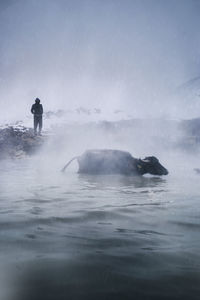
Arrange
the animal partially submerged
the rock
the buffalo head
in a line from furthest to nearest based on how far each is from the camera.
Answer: the rock → the animal partially submerged → the buffalo head

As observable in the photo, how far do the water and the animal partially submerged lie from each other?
481 cm

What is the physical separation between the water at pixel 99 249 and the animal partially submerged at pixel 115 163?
15.8ft

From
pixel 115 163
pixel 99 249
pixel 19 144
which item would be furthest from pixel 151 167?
pixel 19 144

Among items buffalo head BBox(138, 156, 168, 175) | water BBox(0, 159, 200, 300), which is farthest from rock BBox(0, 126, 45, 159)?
water BBox(0, 159, 200, 300)

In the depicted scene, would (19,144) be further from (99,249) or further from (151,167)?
(99,249)

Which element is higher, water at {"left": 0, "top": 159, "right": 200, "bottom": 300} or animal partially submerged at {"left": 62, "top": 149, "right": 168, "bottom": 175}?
animal partially submerged at {"left": 62, "top": 149, "right": 168, "bottom": 175}

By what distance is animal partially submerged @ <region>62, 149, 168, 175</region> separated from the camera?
→ 971cm

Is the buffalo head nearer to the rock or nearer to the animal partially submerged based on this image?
the animal partially submerged

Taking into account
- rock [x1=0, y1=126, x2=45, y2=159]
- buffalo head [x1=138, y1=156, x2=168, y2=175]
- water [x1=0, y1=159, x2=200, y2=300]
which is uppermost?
rock [x1=0, y1=126, x2=45, y2=159]

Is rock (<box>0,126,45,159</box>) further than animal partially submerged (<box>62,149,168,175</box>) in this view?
Yes

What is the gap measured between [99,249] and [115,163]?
296 inches

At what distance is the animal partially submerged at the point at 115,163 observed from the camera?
9.71 m

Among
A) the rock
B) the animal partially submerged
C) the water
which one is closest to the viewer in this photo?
the water

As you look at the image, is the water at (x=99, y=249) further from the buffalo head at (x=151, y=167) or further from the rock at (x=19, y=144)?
the rock at (x=19, y=144)
